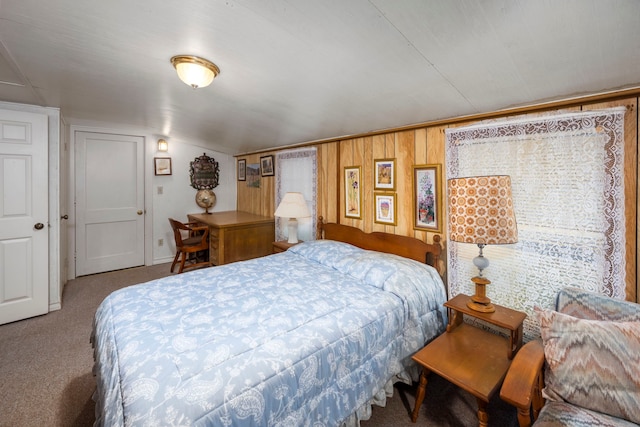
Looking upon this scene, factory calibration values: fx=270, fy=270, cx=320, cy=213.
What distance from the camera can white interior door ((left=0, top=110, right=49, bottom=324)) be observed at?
8.06ft

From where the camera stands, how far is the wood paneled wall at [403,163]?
4.52 ft

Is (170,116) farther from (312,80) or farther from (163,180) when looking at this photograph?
(312,80)

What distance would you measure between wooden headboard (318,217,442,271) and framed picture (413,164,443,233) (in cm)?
12

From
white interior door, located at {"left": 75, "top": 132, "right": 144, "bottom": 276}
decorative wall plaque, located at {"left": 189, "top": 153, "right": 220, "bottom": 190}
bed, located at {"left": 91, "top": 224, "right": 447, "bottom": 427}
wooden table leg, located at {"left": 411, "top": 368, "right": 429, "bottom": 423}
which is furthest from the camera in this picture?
decorative wall plaque, located at {"left": 189, "top": 153, "right": 220, "bottom": 190}

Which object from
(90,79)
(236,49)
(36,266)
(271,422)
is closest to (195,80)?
(236,49)

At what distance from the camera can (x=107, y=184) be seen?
12.8ft

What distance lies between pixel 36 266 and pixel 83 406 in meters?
1.76

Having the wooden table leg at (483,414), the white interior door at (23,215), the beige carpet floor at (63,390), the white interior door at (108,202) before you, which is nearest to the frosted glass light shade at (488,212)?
the wooden table leg at (483,414)

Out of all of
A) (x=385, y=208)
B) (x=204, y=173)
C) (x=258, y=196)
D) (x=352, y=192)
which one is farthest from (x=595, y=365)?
(x=204, y=173)

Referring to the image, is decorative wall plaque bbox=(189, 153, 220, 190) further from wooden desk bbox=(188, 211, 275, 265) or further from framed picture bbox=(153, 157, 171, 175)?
wooden desk bbox=(188, 211, 275, 265)

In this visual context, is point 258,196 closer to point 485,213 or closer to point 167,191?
point 167,191

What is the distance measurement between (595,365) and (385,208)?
65.0 inches

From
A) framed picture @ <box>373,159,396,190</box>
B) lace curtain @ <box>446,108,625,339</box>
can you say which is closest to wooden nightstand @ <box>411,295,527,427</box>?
lace curtain @ <box>446,108,625,339</box>

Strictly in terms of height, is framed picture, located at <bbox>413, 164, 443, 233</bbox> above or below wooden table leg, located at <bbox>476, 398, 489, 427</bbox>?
above
